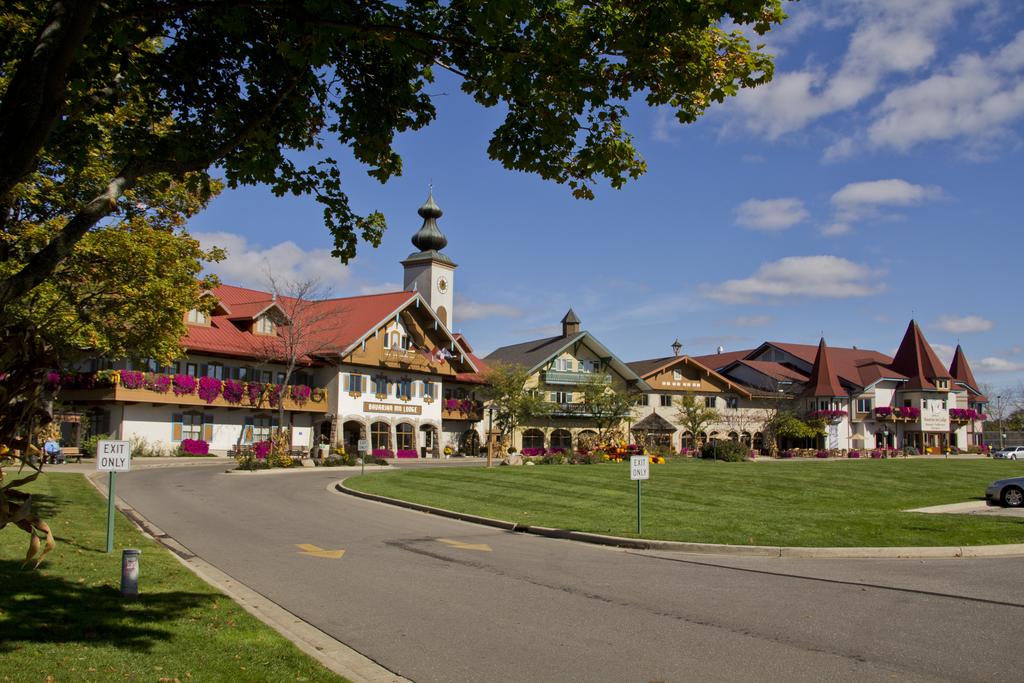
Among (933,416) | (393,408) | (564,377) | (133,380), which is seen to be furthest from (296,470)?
(933,416)

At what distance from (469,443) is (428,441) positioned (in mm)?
4494

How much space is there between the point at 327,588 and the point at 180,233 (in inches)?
535

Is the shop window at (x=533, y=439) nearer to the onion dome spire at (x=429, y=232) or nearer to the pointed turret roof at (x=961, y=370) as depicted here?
the onion dome spire at (x=429, y=232)

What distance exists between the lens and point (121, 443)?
12703mm

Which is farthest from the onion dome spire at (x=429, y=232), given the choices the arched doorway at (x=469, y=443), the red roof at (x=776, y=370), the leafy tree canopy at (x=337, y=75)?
the leafy tree canopy at (x=337, y=75)

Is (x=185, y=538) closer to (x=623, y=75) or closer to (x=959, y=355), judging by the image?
(x=623, y=75)

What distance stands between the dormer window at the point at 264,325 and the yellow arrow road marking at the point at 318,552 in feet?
122

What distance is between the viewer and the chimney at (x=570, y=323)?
67.6 m

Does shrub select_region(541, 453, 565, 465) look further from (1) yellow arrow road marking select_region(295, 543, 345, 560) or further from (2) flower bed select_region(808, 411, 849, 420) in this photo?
(2) flower bed select_region(808, 411, 849, 420)

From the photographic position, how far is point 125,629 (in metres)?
7.62

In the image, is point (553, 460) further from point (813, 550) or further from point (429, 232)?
point (429, 232)

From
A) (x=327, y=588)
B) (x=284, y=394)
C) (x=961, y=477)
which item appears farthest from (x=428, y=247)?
(x=327, y=588)

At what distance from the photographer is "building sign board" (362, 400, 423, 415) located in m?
53.2

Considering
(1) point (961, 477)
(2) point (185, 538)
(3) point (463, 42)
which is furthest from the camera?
(1) point (961, 477)
